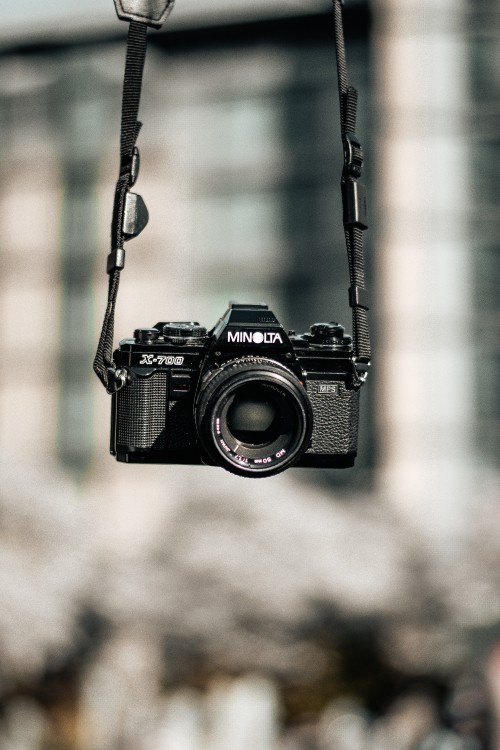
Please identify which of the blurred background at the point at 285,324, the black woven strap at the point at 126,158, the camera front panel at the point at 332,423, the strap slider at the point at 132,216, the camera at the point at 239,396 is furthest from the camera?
the blurred background at the point at 285,324

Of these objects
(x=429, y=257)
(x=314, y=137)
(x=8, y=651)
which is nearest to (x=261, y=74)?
(x=314, y=137)

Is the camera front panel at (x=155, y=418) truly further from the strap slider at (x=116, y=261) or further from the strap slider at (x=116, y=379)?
the strap slider at (x=116, y=261)

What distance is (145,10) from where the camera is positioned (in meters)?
3.51

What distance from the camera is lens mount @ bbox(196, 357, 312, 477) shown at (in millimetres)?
3652

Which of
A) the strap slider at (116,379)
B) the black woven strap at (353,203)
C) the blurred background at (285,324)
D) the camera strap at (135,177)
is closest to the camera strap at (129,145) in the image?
the camera strap at (135,177)

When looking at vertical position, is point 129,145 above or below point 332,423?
above

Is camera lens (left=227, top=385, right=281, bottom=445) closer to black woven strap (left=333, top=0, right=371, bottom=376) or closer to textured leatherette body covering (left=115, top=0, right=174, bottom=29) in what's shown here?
black woven strap (left=333, top=0, right=371, bottom=376)

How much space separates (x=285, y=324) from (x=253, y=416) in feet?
147

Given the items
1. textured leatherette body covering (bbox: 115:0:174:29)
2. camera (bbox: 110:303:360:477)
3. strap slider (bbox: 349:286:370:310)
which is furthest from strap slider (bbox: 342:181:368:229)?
textured leatherette body covering (bbox: 115:0:174:29)

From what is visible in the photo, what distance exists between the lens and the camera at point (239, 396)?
3.72m

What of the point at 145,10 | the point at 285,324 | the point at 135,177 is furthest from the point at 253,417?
the point at 285,324

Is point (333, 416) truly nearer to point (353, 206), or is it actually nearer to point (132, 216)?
point (353, 206)

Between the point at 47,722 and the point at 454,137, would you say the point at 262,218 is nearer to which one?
the point at 454,137

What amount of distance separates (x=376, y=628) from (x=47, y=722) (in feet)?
34.4
